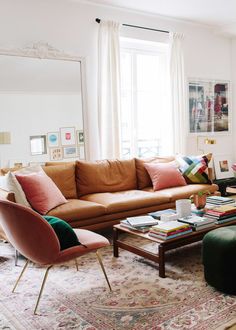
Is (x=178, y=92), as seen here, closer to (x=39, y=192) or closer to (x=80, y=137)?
(x=80, y=137)

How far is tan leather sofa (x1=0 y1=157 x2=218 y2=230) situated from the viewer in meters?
3.85

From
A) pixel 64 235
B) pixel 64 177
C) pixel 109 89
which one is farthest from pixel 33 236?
pixel 109 89

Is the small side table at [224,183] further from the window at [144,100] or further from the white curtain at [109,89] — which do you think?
the white curtain at [109,89]

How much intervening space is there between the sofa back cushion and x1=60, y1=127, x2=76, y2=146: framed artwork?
43cm

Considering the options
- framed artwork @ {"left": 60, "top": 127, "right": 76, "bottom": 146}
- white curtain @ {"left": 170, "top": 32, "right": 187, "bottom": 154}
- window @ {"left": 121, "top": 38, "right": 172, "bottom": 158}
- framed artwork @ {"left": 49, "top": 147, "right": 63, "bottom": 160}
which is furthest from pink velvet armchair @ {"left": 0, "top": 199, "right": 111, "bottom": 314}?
white curtain @ {"left": 170, "top": 32, "right": 187, "bottom": 154}

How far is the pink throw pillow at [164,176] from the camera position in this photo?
4.71 m

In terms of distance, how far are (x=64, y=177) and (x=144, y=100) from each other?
2166mm

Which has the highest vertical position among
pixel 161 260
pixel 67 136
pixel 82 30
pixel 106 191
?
pixel 82 30

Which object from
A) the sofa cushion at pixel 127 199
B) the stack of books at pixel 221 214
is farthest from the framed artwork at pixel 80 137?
the stack of books at pixel 221 214

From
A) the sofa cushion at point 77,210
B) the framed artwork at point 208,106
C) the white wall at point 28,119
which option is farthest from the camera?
the framed artwork at point 208,106

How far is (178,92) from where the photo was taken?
5922mm

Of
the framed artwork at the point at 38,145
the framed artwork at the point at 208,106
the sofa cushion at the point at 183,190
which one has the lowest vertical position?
the sofa cushion at the point at 183,190

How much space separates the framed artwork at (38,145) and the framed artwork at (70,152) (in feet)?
0.92

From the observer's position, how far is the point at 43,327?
235 centimetres
